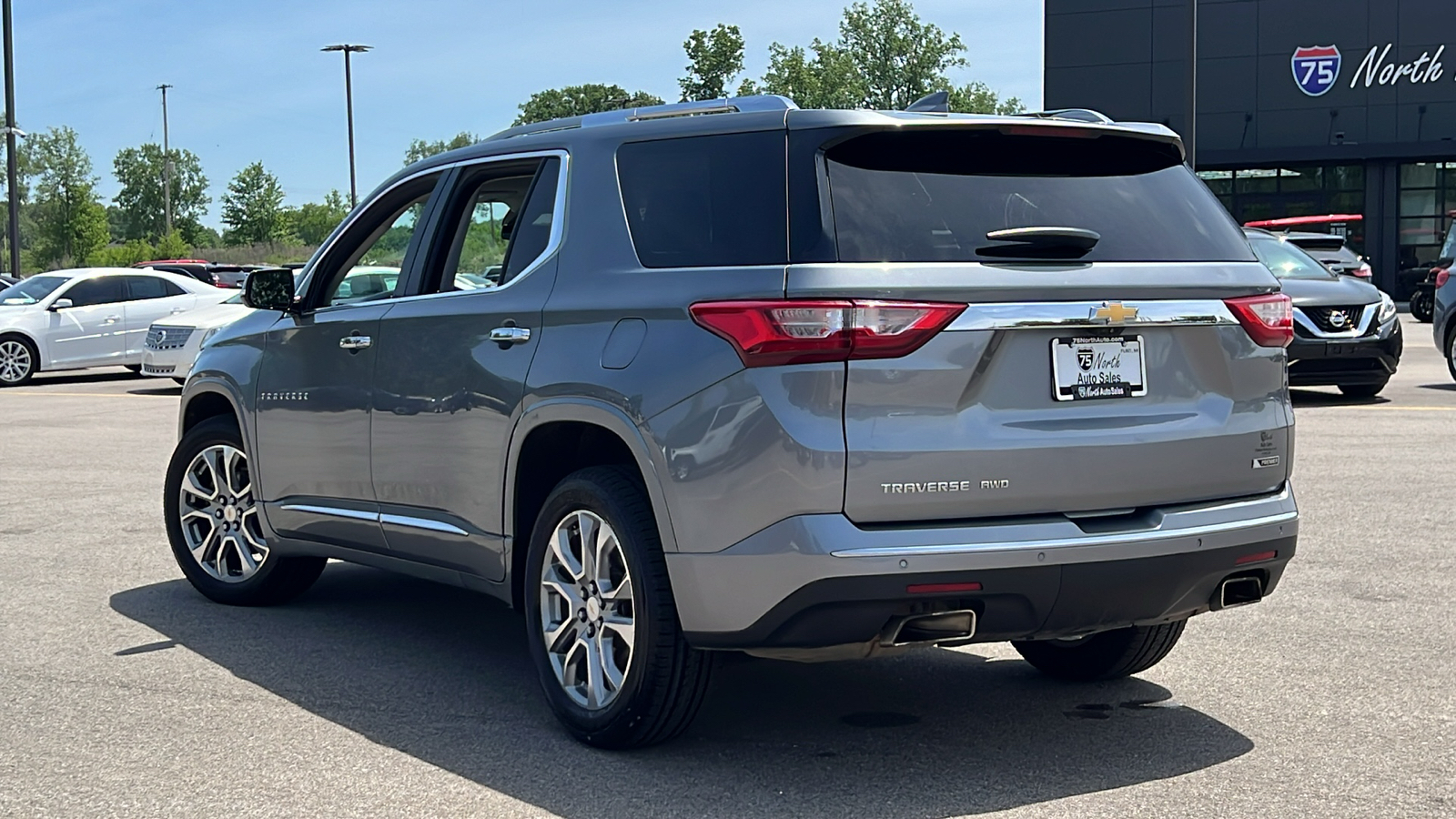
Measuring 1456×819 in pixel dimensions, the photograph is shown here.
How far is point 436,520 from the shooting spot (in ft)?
18.5

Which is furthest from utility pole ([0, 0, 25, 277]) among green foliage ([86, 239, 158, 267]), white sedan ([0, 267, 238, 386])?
green foliage ([86, 239, 158, 267])

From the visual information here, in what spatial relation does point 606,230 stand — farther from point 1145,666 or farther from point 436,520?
point 1145,666

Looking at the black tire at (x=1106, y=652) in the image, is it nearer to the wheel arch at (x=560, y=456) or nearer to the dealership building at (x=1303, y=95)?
the wheel arch at (x=560, y=456)

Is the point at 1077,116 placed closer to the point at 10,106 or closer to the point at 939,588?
the point at 939,588

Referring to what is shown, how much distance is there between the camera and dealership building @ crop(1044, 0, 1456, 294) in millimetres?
44094

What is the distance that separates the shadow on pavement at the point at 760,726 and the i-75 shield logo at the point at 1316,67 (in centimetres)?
4247

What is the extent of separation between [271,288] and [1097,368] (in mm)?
3383

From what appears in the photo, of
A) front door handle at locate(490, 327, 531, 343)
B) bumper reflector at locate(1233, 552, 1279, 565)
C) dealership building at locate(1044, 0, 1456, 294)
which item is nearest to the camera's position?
bumper reflector at locate(1233, 552, 1279, 565)

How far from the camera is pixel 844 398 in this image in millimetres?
4215

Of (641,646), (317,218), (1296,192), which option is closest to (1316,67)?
(1296,192)

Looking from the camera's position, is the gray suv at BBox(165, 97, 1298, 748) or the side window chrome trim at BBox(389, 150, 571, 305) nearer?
the gray suv at BBox(165, 97, 1298, 748)

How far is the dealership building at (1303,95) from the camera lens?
4409 centimetres

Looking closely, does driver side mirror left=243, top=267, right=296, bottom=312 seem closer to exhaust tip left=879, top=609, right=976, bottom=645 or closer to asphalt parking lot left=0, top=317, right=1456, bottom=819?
asphalt parking lot left=0, top=317, right=1456, bottom=819

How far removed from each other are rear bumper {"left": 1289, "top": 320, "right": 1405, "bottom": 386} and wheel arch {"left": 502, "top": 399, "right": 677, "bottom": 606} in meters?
11.6
